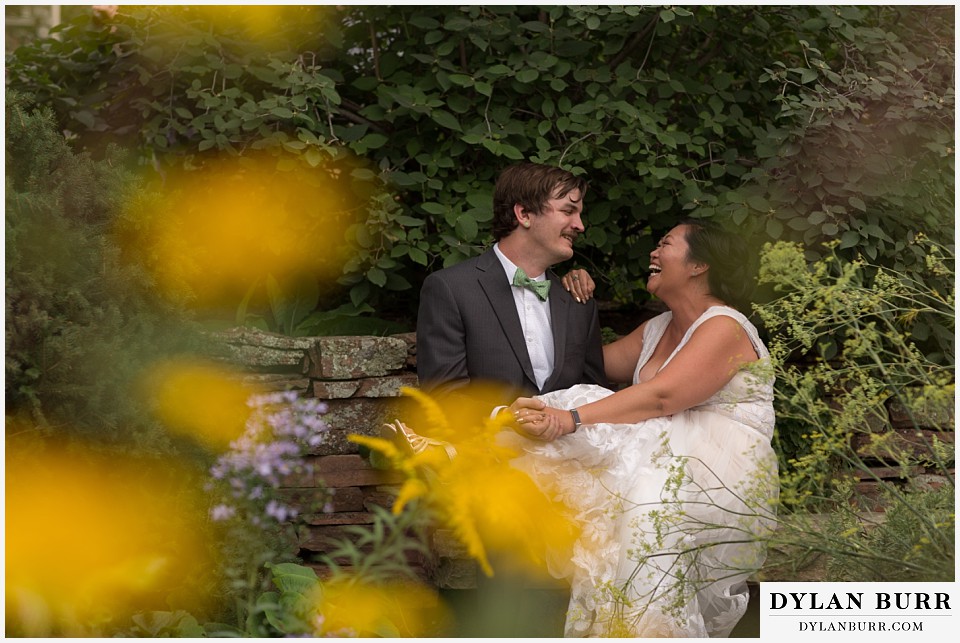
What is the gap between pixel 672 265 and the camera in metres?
3.62

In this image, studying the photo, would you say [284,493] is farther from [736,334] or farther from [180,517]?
[736,334]

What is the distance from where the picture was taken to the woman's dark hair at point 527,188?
143 inches

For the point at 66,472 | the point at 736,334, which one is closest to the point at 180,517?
the point at 66,472

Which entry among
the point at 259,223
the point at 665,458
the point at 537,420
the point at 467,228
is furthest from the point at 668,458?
the point at 259,223

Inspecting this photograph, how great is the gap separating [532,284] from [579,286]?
0.83 ft

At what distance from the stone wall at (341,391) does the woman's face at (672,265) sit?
111 centimetres

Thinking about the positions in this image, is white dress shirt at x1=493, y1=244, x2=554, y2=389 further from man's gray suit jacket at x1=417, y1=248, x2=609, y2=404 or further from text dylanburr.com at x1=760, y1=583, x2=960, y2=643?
text dylanburr.com at x1=760, y1=583, x2=960, y2=643

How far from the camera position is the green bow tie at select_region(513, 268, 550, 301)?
3609mm

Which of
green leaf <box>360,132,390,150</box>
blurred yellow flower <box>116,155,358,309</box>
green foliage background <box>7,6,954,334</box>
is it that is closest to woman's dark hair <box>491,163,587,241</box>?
green foliage background <box>7,6,954,334</box>

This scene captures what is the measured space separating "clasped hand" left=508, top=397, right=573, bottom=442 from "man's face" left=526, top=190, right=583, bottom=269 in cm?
69

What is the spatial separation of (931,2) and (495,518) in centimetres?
322

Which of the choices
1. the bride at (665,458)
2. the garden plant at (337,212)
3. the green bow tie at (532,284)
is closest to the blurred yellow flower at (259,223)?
the garden plant at (337,212)

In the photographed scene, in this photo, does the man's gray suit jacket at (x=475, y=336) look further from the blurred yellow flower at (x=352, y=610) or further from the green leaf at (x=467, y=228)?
the blurred yellow flower at (x=352, y=610)

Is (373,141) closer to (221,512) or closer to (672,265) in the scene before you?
(672,265)
